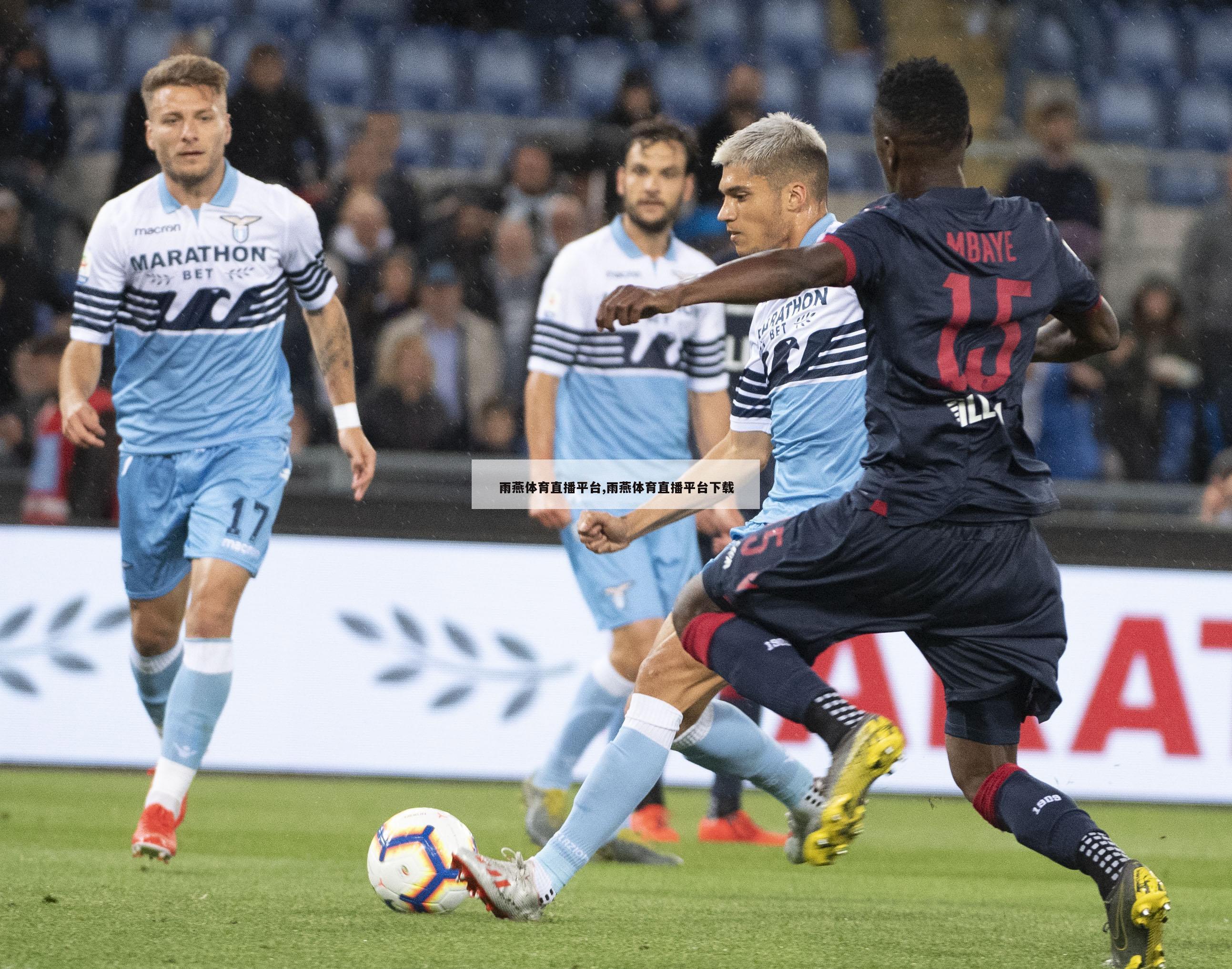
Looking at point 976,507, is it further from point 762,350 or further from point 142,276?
point 142,276

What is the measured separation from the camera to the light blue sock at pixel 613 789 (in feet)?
12.3

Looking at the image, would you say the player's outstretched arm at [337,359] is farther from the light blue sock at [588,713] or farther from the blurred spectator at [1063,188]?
the blurred spectator at [1063,188]

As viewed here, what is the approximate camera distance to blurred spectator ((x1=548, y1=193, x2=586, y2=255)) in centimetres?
930

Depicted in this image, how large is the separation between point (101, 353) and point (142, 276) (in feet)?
1.02

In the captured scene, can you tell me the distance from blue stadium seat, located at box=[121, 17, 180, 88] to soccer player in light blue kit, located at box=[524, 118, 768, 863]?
191 inches

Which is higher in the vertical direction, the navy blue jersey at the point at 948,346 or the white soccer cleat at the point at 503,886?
the navy blue jersey at the point at 948,346

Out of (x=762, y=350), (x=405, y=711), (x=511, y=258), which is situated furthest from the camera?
(x=511, y=258)

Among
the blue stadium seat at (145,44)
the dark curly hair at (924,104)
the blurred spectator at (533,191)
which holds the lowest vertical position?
the blurred spectator at (533,191)

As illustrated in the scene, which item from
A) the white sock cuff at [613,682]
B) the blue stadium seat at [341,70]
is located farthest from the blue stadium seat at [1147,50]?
the white sock cuff at [613,682]

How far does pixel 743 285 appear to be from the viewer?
3295mm

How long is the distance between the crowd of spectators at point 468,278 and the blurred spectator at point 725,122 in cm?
2

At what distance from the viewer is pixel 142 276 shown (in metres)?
5.67

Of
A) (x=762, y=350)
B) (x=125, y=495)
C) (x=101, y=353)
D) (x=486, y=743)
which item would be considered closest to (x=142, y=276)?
(x=101, y=353)

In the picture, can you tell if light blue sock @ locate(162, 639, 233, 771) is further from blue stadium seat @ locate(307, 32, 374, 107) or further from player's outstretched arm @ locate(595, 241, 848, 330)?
blue stadium seat @ locate(307, 32, 374, 107)
